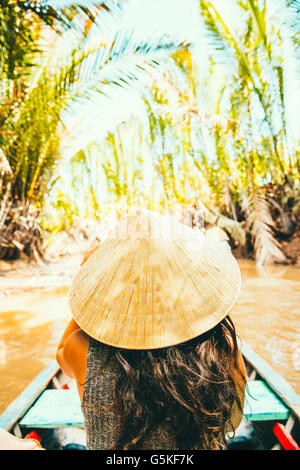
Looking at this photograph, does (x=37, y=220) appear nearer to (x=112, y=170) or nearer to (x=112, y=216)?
(x=112, y=170)

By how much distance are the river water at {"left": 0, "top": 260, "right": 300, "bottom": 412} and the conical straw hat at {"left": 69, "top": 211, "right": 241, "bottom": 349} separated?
1665 millimetres

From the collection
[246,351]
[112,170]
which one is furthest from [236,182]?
[246,351]

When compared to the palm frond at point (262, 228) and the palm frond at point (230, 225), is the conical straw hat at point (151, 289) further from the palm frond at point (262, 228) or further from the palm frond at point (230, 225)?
the palm frond at point (230, 225)

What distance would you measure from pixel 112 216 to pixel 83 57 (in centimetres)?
746

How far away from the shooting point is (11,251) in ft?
20.5

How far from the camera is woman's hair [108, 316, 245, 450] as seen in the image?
47cm

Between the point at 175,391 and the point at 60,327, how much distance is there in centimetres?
298

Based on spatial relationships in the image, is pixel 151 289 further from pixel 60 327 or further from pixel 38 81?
pixel 38 81

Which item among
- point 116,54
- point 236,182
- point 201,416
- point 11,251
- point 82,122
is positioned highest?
point 116,54

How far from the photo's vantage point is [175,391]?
47 cm

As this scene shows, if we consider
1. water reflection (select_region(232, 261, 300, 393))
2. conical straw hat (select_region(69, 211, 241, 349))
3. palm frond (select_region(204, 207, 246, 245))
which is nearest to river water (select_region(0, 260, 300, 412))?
water reflection (select_region(232, 261, 300, 393))

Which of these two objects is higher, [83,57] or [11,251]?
[83,57]

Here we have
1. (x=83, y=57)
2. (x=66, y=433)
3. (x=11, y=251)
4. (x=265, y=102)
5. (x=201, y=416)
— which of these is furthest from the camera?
(x=11, y=251)

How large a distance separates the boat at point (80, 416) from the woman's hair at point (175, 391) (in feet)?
2.17
